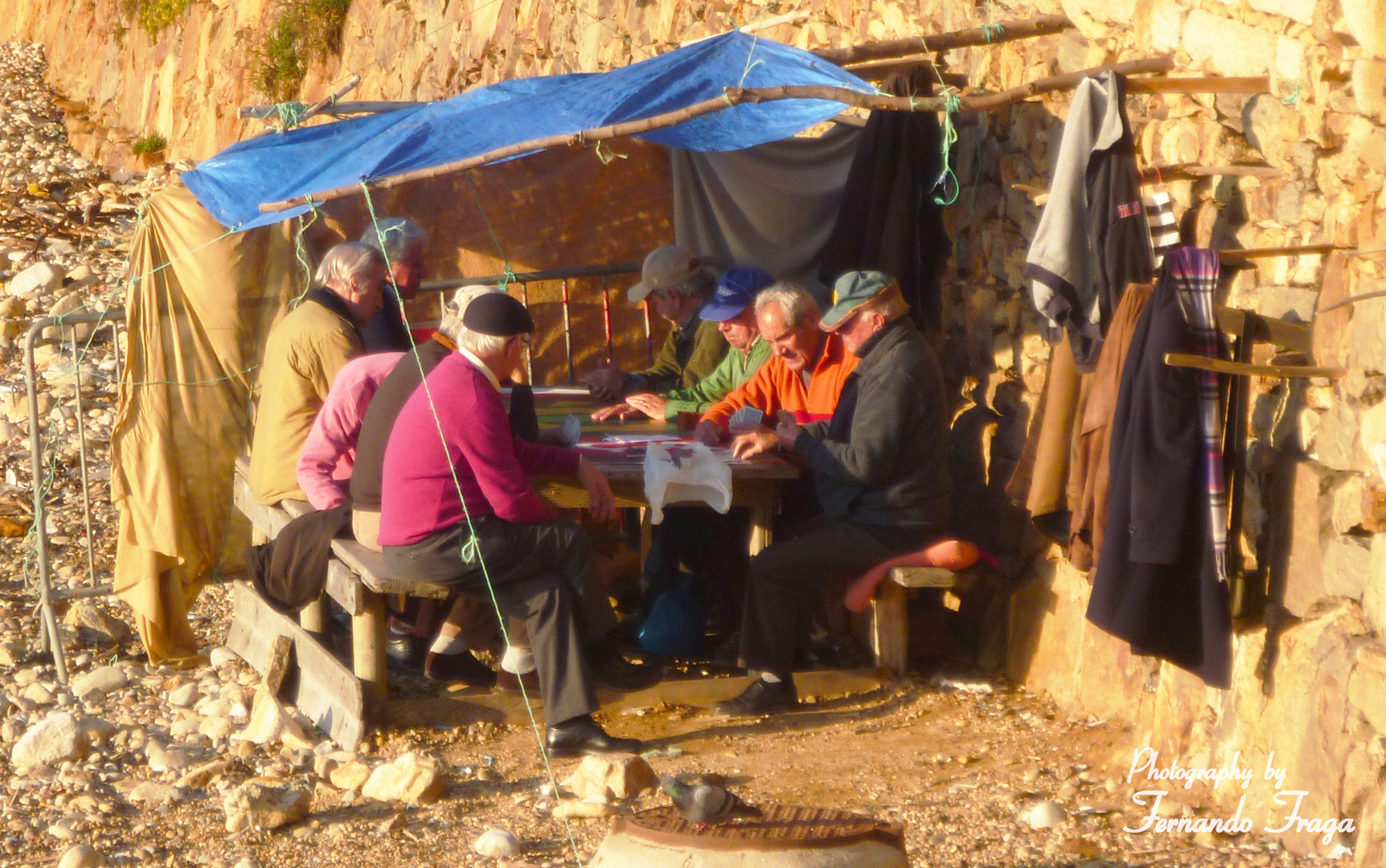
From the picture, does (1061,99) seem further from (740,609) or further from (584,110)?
(740,609)

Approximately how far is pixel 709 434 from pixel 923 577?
97 centimetres

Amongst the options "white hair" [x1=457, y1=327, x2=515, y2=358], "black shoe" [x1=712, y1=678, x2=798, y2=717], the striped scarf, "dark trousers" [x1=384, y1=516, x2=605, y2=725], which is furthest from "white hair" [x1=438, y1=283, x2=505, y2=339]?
the striped scarf

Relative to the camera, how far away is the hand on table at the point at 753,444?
4.99m

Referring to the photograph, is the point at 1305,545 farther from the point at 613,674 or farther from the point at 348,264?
the point at 348,264

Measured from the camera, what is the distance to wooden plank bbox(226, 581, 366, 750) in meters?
4.68

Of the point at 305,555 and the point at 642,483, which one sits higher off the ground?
the point at 642,483

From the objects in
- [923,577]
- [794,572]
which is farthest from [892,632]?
[794,572]

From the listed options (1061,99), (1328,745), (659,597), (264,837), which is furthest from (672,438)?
(1328,745)

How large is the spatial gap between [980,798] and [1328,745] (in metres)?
0.96

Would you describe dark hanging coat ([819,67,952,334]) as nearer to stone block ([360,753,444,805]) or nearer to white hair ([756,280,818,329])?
white hair ([756,280,818,329])

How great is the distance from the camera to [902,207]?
563 cm

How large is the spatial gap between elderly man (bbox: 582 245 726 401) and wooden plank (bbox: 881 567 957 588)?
166 centimetres

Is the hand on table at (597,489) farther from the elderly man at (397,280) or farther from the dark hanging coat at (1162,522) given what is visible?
the dark hanging coat at (1162,522)

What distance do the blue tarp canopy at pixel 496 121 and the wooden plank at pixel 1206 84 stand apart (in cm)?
126
